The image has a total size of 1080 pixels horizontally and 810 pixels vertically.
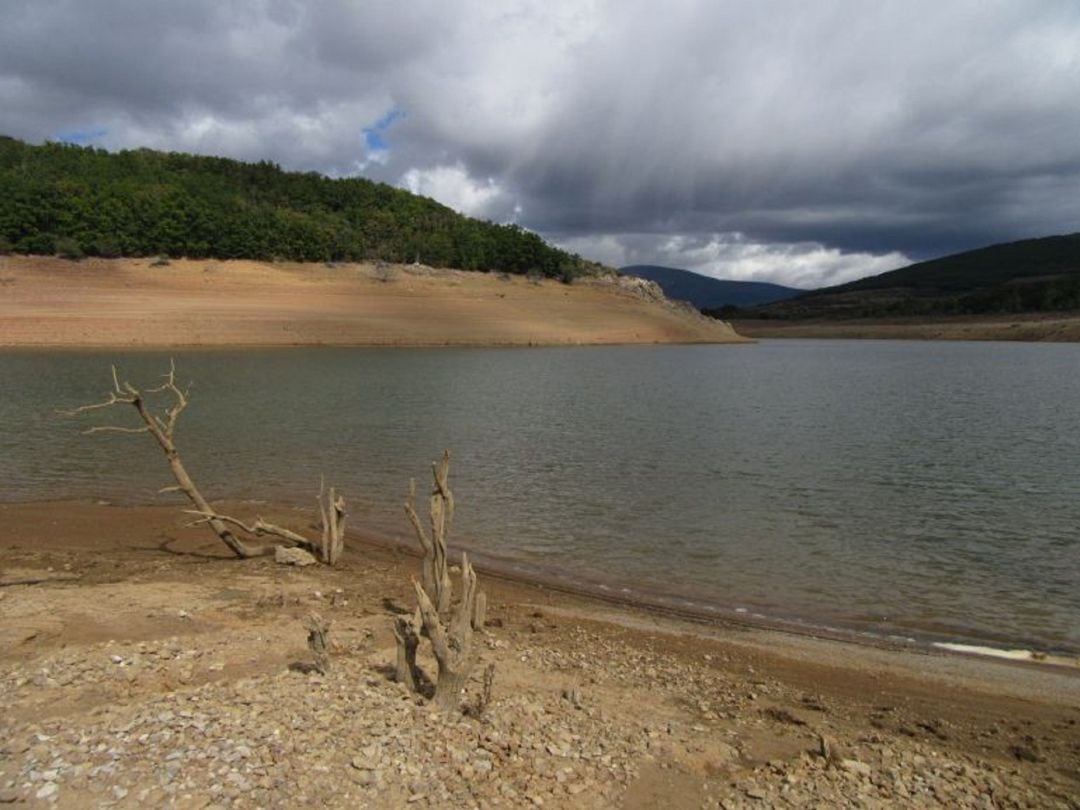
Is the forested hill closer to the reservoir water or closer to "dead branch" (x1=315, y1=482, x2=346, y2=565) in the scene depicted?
the reservoir water

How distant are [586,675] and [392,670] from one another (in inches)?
60.7

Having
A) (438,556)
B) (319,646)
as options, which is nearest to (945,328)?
(438,556)

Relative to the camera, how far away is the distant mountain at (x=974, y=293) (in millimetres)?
103188

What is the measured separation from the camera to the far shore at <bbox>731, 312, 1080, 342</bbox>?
84.2 meters

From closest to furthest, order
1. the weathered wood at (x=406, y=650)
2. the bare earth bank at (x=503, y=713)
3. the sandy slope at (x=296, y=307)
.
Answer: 1. the bare earth bank at (x=503, y=713)
2. the weathered wood at (x=406, y=650)
3. the sandy slope at (x=296, y=307)

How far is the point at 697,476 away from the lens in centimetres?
1530

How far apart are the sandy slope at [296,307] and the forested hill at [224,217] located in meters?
2.27

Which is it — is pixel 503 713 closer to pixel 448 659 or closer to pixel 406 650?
pixel 448 659

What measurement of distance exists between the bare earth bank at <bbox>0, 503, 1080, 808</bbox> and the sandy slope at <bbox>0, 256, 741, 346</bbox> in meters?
48.5

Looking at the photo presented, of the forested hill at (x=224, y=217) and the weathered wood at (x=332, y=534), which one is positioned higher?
the forested hill at (x=224, y=217)

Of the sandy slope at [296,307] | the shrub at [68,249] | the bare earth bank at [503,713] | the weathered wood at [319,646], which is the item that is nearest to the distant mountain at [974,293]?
the sandy slope at [296,307]

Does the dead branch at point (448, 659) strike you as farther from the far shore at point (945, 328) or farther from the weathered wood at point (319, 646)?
the far shore at point (945, 328)

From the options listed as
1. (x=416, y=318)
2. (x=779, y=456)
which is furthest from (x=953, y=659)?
(x=416, y=318)

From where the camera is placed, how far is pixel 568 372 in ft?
134
